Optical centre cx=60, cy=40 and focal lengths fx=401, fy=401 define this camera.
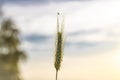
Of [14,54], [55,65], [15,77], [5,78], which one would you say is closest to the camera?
[55,65]

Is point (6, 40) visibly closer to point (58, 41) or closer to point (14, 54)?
point (14, 54)

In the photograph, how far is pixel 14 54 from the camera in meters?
30.0

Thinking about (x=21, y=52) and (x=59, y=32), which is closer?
(x=59, y=32)

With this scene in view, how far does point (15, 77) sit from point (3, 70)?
102 centimetres

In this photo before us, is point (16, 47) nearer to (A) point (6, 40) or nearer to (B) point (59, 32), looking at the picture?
(A) point (6, 40)

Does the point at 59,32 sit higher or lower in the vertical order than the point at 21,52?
higher

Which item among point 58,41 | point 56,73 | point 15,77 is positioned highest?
point 58,41

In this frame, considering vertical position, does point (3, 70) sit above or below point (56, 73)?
below

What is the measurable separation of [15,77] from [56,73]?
12.6m

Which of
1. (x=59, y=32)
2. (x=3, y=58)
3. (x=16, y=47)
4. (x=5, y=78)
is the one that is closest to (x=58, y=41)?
(x=59, y=32)

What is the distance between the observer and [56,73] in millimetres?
15953

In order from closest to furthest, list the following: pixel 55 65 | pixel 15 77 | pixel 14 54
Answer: pixel 55 65, pixel 15 77, pixel 14 54

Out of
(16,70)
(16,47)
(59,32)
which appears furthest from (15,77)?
(59,32)

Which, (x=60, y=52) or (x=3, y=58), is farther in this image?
(x=3, y=58)
